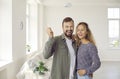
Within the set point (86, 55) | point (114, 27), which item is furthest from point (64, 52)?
point (114, 27)

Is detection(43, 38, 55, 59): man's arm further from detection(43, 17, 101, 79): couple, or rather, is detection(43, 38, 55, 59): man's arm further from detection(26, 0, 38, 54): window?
detection(26, 0, 38, 54): window

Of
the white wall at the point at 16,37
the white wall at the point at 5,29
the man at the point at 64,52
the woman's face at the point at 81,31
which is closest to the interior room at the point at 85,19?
the white wall at the point at 16,37

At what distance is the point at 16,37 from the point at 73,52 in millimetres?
3101

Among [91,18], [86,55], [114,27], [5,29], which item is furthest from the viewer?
[114,27]

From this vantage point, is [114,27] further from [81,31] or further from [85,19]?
[81,31]

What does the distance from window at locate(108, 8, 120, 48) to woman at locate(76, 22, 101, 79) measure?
9490 mm

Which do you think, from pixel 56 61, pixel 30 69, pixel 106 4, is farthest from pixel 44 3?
pixel 56 61

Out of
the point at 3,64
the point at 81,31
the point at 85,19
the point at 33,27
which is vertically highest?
the point at 85,19

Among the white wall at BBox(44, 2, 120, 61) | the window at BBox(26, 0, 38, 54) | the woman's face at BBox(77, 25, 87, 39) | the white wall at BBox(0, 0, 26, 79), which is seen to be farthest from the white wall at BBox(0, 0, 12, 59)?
the white wall at BBox(44, 2, 120, 61)

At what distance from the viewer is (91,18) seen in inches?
448

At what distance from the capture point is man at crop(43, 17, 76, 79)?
7.91ft

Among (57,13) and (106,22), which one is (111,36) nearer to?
(106,22)

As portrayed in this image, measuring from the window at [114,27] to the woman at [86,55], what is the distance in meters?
9.49

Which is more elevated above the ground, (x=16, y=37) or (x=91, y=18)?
(x=91, y=18)
